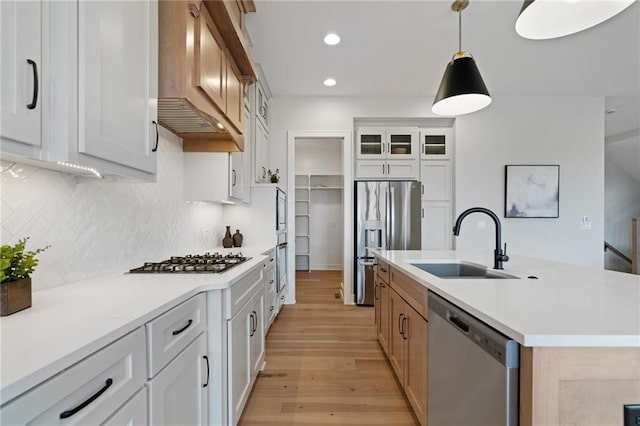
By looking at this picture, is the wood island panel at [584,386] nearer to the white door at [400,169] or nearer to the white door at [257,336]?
the white door at [257,336]

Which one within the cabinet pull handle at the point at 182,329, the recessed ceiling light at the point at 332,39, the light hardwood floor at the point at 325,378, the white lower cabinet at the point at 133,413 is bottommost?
the light hardwood floor at the point at 325,378

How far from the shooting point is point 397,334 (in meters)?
2.02

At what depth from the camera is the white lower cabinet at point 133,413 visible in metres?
0.76

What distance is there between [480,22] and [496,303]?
278 cm

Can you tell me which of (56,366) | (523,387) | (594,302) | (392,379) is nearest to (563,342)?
(523,387)

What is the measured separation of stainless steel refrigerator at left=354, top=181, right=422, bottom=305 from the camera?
13.3 feet

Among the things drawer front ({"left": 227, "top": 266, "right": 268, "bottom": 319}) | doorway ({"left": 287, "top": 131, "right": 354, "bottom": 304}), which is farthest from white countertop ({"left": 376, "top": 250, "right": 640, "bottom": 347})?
doorway ({"left": 287, "top": 131, "right": 354, "bottom": 304})

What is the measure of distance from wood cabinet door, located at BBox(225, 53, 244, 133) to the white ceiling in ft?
2.31

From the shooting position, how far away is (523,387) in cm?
77

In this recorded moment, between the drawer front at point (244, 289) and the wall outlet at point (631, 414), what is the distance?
1.38 m

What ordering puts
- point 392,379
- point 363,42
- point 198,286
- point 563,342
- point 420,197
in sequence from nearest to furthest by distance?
point 563,342
point 198,286
point 392,379
point 363,42
point 420,197

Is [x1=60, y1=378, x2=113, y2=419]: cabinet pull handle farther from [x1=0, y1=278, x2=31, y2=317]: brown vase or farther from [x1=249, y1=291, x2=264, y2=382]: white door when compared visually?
[x1=249, y1=291, x2=264, y2=382]: white door

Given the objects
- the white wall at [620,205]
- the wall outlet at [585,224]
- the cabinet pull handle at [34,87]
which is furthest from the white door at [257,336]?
the white wall at [620,205]

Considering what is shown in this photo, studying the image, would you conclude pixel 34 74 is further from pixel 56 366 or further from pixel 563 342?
pixel 563 342
